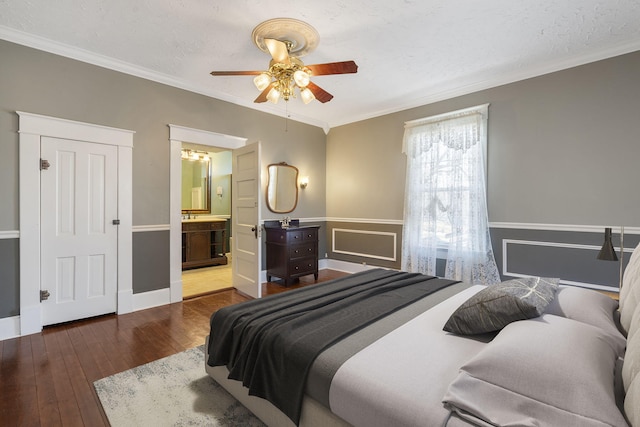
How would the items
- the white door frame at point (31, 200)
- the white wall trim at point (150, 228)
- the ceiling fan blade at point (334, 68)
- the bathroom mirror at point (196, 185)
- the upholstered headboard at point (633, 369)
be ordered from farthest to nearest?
1. the bathroom mirror at point (196, 185)
2. the white wall trim at point (150, 228)
3. the white door frame at point (31, 200)
4. the ceiling fan blade at point (334, 68)
5. the upholstered headboard at point (633, 369)

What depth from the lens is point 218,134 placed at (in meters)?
4.08

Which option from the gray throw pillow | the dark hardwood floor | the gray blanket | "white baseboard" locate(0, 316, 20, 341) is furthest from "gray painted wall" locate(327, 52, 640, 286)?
"white baseboard" locate(0, 316, 20, 341)

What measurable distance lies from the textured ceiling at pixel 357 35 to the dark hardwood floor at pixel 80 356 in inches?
107

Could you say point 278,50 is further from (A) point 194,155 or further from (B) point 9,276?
(A) point 194,155

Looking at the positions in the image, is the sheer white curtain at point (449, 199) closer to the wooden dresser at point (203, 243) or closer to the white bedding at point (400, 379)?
the white bedding at point (400, 379)

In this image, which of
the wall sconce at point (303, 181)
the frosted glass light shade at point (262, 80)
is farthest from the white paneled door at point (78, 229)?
the wall sconce at point (303, 181)

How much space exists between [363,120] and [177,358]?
14.0ft

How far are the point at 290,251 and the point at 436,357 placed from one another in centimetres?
329

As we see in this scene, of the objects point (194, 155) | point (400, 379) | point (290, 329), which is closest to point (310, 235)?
point (290, 329)

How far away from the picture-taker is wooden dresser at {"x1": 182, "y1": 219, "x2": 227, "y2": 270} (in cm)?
549

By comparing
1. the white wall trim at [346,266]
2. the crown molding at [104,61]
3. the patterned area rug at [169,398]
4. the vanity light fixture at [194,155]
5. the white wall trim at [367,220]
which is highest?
the crown molding at [104,61]

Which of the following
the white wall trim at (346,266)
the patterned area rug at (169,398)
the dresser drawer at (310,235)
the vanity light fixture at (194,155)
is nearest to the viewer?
the patterned area rug at (169,398)

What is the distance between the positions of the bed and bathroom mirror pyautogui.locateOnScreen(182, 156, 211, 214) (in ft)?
16.0

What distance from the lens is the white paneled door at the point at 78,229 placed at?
9.53 feet
